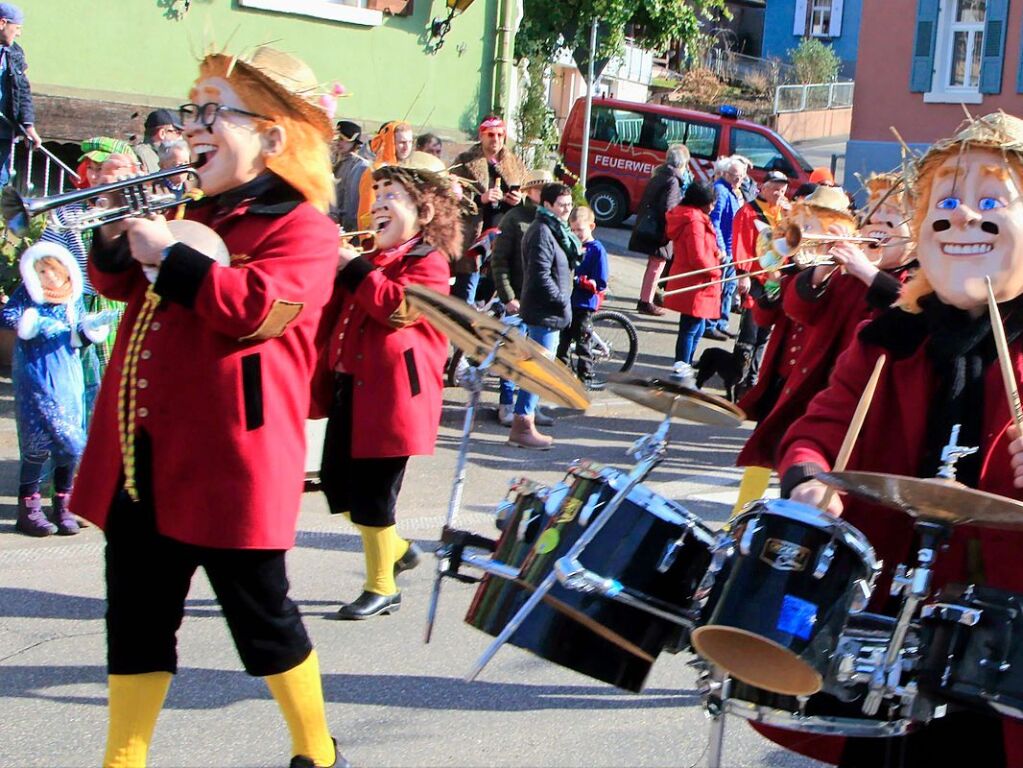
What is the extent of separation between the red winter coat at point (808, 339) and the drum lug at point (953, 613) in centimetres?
142

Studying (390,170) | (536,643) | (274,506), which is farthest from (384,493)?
(536,643)

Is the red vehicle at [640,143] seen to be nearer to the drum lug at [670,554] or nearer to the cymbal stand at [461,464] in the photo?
the cymbal stand at [461,464]

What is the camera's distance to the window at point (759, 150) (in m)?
18.1

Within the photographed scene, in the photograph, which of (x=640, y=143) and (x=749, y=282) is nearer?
(x=749, y=282)

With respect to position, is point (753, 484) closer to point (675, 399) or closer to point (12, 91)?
point (675, 399)

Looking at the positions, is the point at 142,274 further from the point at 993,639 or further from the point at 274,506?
the point at 993,639

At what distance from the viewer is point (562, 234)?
852cm

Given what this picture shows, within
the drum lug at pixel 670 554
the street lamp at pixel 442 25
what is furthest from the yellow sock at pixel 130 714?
the street lamp at pixel 442 25

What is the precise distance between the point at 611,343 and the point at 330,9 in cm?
384

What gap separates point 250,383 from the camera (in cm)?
329

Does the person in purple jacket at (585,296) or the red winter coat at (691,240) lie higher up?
the red winter coat at (691,240)

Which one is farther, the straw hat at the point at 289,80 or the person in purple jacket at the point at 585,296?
the person in purple jacket at the point at 585,296

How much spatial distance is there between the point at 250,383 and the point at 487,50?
10494mm

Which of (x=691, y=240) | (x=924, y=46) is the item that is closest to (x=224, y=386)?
(x=691, y=240)
